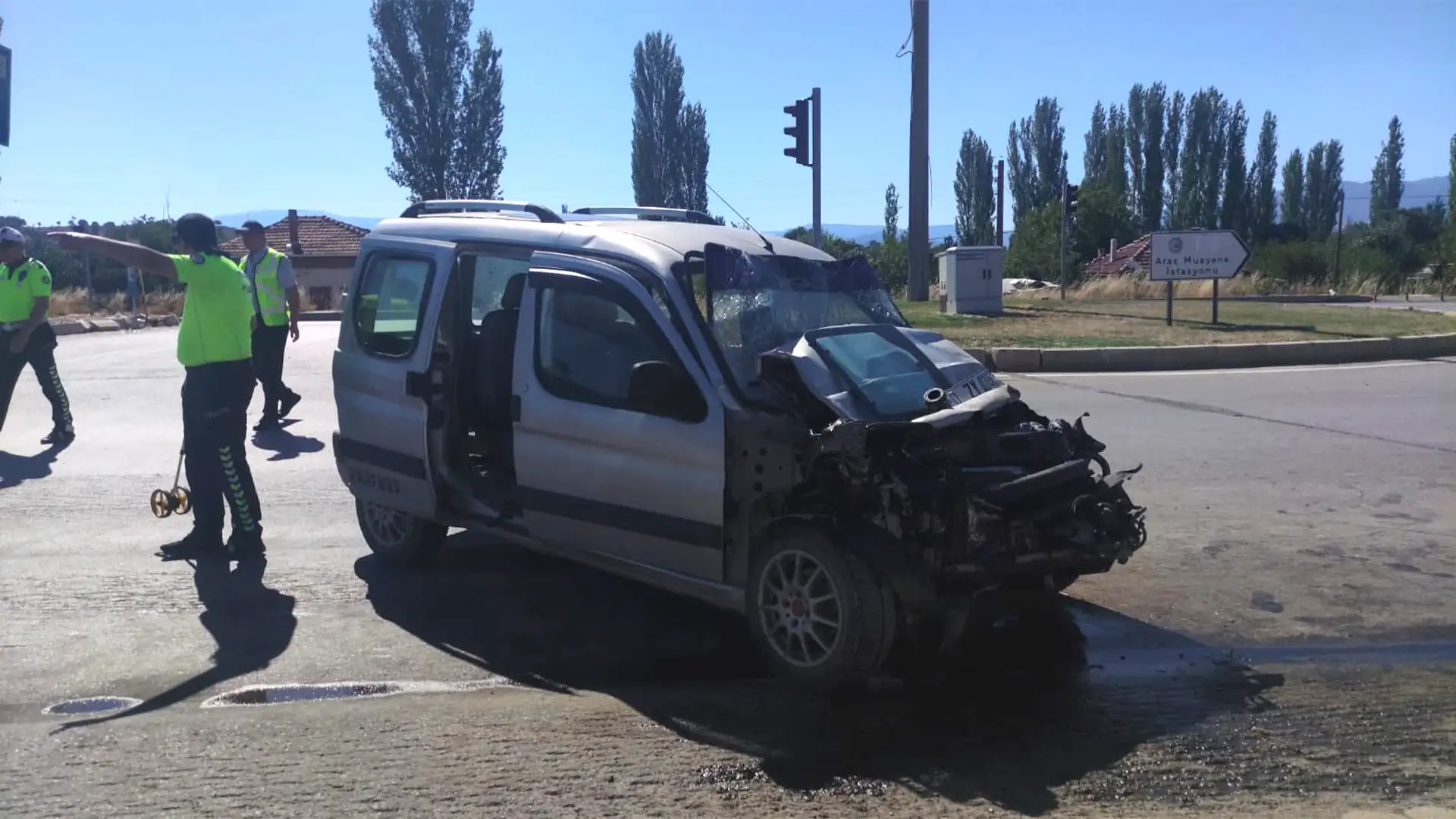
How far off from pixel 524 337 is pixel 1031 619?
265 centimetres

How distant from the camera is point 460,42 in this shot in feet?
158

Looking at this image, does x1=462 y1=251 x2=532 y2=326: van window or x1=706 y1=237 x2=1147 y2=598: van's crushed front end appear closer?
x1=706 y1=237 x2=1147 y2=598: van's crushed front end

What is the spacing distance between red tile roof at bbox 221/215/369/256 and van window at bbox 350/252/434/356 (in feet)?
164

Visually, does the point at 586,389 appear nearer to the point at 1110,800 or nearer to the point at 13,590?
the point at 1110,800

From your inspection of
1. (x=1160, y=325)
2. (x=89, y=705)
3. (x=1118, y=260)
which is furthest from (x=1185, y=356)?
(x=1118, y=260)

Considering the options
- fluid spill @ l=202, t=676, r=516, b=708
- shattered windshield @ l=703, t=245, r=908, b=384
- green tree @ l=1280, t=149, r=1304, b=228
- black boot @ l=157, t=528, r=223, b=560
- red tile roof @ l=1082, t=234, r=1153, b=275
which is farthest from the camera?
green tree @ l=1280, t=149, r=1304, b=228

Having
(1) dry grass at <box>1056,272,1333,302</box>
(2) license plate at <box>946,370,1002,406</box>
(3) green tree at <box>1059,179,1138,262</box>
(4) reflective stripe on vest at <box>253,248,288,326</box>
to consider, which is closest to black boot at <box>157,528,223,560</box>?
(2) license plate at <box>946,370,1002,406</box>

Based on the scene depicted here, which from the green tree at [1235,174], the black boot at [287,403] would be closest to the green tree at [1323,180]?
the green tree at [1235,174]

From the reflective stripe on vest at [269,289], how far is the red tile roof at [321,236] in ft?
146

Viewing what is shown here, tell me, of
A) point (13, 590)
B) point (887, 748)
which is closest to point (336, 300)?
point (13, 590)

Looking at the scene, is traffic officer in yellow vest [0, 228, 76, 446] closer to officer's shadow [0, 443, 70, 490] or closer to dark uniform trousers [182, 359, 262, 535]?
officer's shadow [0, 443, 70, 490]

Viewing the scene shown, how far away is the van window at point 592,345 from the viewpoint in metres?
5.47

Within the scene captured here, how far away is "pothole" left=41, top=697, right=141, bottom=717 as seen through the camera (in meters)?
4.83

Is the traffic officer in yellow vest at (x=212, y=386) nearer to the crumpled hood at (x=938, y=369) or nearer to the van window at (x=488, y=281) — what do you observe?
the van window at (x=488, y=281)
